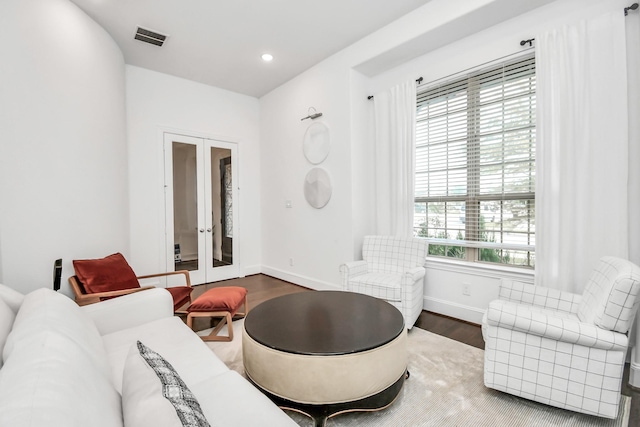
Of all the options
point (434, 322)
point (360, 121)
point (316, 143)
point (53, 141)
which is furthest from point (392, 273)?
point (53, 141)

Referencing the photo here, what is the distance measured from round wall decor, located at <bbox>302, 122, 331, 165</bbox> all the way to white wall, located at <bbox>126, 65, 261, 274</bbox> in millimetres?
1428

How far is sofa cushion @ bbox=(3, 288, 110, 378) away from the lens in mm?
986

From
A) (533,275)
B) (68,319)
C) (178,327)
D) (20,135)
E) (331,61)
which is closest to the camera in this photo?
(68,319)

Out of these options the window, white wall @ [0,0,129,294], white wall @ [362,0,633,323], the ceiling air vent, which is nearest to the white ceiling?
the ceiling air vent

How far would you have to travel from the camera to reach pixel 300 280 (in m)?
4.65

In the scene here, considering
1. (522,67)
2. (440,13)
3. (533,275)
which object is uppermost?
(440,13)

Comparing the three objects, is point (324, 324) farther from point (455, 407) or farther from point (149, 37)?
point (149, 37)

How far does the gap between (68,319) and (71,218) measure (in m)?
1.95

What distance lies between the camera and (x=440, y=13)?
2.94m

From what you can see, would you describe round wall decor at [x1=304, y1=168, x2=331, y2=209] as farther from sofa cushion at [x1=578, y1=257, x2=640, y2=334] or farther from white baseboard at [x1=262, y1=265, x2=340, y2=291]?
sofa cushion at [x1=578, y1=257, x2=640, y2=334]

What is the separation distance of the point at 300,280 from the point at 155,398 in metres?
3.92

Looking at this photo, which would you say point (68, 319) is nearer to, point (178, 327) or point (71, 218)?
point (178, 327)

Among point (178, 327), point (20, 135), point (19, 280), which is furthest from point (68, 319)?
point (20, 135)

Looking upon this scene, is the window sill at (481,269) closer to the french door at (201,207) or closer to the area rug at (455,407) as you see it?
the area rug at (455,407)
